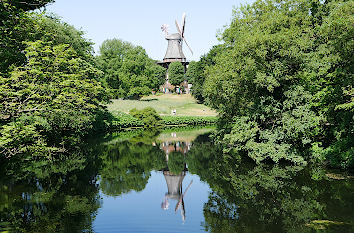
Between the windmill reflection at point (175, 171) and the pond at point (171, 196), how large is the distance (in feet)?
0.21

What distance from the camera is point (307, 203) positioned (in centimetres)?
1405

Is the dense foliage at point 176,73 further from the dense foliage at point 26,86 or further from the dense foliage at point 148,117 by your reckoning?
the dense foliage at point 26,86

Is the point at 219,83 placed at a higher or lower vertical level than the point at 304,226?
higher

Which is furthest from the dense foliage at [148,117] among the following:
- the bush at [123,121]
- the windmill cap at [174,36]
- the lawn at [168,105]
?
the windmill cap at [174,36]

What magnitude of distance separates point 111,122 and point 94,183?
3285 cm

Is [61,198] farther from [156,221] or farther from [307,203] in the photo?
[307,203]

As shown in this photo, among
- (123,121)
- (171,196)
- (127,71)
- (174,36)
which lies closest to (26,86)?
(171,196)

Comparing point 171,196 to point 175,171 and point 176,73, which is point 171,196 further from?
point 176,73

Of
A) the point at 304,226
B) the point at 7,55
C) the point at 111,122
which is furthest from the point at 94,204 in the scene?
the point at 111,122

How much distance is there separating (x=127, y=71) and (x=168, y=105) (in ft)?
43.2

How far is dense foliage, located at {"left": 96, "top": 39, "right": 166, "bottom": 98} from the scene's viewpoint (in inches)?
2975

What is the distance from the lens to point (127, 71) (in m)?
76.5

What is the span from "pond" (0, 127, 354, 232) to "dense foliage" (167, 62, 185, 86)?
6212 cm

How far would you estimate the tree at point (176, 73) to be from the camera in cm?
8594
